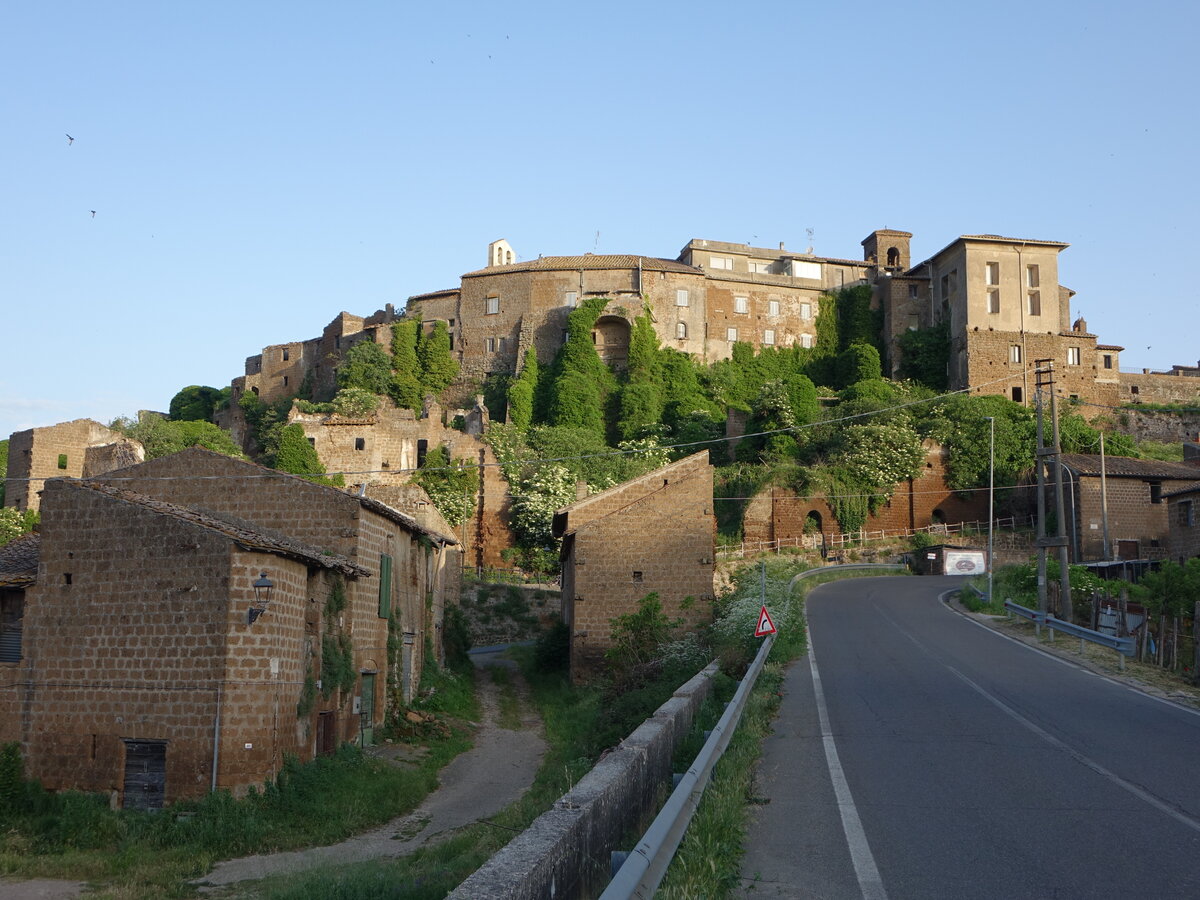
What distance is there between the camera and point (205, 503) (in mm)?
23312

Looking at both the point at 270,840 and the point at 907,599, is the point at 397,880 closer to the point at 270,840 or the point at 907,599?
the point at 270,840

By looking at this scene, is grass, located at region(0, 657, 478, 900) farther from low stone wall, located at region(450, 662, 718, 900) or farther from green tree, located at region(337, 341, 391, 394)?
green tree, located at region(337, 341, 391, 394)

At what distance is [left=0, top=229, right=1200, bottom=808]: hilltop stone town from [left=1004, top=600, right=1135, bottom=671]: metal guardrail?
8.37 meters

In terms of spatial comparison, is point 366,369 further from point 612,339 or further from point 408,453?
point 612,339

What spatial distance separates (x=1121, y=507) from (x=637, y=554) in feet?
102

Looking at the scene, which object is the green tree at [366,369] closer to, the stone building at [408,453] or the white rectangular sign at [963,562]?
the stone building at [408,453]

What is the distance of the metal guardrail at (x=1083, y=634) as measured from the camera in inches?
845

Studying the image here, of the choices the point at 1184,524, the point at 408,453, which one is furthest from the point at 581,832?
the point at 408,453

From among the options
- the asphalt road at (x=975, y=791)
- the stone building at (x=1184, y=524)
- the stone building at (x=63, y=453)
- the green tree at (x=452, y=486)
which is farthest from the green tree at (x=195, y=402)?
the asphalt road at (x=975, y=791)

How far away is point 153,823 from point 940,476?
4914 cm

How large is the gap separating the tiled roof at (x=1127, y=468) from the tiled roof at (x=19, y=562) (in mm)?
43892

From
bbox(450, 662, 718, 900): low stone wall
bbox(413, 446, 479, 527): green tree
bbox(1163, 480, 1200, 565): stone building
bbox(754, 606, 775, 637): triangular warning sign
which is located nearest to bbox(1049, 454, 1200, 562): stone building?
bbox(1163, 480, 1200, 565): stone building

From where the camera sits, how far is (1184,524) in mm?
40594

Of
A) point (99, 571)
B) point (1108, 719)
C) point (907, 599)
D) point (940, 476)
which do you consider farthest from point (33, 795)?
point (940, 476)
